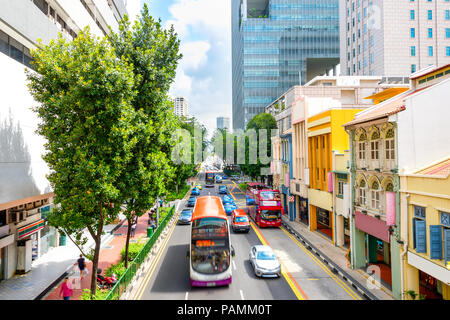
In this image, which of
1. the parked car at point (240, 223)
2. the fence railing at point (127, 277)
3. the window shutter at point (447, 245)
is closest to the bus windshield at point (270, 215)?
the parked car at point (240, 223)

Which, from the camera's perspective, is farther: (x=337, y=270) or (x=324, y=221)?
(x=324, y=221)

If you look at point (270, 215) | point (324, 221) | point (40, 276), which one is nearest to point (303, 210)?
point (324, 221)

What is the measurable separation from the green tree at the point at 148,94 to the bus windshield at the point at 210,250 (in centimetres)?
376

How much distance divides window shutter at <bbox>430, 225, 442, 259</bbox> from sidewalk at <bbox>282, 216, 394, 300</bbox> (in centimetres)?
375

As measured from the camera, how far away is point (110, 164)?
13.5 m

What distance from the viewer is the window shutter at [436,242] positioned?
12422 mm

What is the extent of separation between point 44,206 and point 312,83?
48.3 m

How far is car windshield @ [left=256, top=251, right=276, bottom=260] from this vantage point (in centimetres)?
1848

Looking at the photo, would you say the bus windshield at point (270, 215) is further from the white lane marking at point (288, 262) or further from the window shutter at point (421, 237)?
the window shutter at point (421, 237)

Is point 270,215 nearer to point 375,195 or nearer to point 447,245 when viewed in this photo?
point 375,195

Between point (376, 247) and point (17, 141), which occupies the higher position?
point (17, 141)

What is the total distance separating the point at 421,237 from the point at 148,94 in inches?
615

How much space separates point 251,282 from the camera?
1703 centimetres

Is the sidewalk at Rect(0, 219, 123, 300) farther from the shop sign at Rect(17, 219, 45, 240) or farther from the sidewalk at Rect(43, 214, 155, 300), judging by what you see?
the shop sign at Rect(17, 219, 45, 240)
